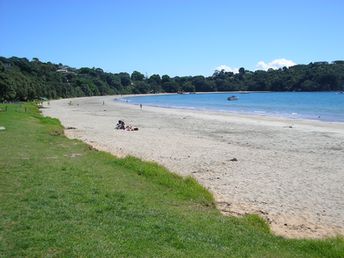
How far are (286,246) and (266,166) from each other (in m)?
10.7

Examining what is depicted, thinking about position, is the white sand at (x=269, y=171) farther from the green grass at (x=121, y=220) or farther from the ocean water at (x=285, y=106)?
the ocean water at (x=285, y=106)

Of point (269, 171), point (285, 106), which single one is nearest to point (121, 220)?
point (269, 171)

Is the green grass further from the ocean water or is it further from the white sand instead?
the ocean water

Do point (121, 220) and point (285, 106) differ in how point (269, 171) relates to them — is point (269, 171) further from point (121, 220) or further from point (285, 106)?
point (285, 106)

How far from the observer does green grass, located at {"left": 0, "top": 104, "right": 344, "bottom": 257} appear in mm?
6762

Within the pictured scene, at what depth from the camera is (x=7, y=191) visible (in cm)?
1029

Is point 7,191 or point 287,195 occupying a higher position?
point 7,191

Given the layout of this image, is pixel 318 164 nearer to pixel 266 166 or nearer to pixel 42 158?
pixel 266 166

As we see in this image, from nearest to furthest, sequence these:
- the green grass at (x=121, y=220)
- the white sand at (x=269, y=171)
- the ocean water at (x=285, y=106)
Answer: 1. the green grass at (x=121, y=220)
2. the white sand at (x=269, y=171)
3. the ocean water at (x=285, y=106)

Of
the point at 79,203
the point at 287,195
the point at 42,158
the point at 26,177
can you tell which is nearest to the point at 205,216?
the point at 79,203

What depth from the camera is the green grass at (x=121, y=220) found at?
676 cm

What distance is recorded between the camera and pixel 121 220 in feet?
26.9

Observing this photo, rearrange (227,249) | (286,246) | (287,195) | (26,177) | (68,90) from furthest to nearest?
1. (68,90)
2. (287,195)
3. (26,177)
4. (286,246)
5. (227,249)

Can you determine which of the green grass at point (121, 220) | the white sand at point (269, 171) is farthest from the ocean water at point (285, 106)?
the green grass at point (121, 220)
